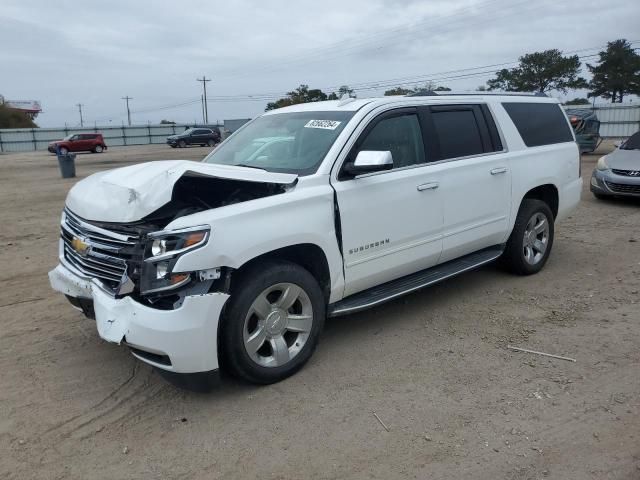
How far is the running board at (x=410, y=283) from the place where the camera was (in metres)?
3.96

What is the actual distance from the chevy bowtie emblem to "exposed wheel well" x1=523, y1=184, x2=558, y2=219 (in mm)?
4519

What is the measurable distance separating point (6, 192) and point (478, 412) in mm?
15287

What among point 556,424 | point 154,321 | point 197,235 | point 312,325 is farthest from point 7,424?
point 556,424

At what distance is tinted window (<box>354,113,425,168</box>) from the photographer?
420cm

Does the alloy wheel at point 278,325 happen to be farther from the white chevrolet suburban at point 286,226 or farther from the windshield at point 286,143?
the windshield at point 286,143

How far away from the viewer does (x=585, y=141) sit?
741 inches

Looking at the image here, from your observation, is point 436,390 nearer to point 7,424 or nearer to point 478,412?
point 478,412

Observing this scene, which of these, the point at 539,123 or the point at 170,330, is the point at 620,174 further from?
the point at 170,330

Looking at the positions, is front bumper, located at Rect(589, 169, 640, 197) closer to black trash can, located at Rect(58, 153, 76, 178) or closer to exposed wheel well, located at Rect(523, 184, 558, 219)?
exposed wheel well, located at Rect(523, 184, 558, 219)

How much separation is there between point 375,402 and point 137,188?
2030mm

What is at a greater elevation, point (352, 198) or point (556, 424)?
point (352, 198)

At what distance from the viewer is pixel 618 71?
57031mm

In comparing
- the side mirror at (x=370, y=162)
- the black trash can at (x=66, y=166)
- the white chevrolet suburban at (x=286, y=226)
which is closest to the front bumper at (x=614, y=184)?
the white chevrolet suburban at (x=286, y=226)

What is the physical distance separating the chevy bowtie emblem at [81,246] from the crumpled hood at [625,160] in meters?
9.62
